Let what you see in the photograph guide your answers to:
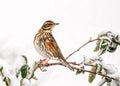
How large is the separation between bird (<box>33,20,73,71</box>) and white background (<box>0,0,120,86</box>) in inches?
0.6

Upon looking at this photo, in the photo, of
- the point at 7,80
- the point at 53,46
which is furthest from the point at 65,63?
the point at 7,80

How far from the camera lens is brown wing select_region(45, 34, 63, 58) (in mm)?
739

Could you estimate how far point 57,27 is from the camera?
2.61 ft

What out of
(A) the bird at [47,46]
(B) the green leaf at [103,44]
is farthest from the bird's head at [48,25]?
(B) the green leaf at [103,44]

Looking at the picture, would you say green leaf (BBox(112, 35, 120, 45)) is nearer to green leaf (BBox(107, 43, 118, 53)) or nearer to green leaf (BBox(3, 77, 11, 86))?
green leaf (BBox(107, 43, 118, 53))

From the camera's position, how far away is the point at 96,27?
0.84 meters

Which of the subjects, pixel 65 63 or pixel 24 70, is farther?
pixel 65 63

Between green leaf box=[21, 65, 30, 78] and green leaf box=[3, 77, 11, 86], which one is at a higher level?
green leaf box=[21, 65, 30, 78]

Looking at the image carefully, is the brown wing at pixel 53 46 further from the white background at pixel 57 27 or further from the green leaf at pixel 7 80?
the green leaf at pixel 7 80

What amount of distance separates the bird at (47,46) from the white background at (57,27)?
0.02 metres

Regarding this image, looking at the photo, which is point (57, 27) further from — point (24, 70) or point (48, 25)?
point (24, 70)

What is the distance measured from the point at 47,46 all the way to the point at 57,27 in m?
0.08

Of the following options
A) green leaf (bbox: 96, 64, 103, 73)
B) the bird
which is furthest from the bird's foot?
green leaf (bbox: 96, 64, 103, 73)

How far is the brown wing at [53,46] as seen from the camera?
739mm
